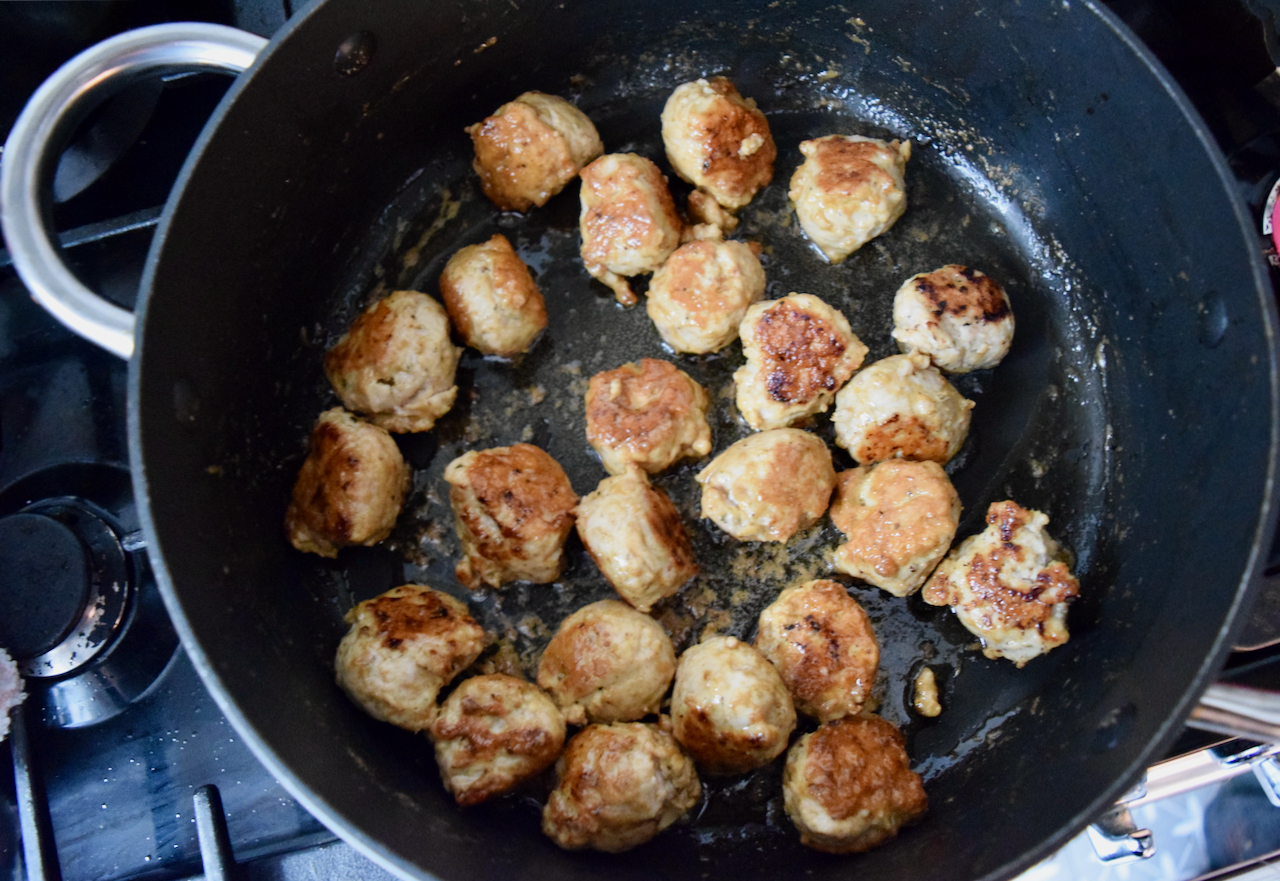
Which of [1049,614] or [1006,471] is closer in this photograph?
[1049,614]

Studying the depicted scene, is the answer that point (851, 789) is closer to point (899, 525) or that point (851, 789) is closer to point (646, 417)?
point (899, 525)

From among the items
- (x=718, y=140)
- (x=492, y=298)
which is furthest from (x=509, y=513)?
(x=718, y=140)

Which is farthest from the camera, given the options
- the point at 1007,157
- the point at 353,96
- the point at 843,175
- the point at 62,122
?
the point at 1007,157

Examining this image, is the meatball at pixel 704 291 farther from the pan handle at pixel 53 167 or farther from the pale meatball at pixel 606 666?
the pan handle at pixel 53 167

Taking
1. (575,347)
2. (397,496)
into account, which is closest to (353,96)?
(575,347)

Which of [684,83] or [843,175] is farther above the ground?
[684,83]

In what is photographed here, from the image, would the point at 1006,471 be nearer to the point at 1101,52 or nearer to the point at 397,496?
the point at 1101,52
